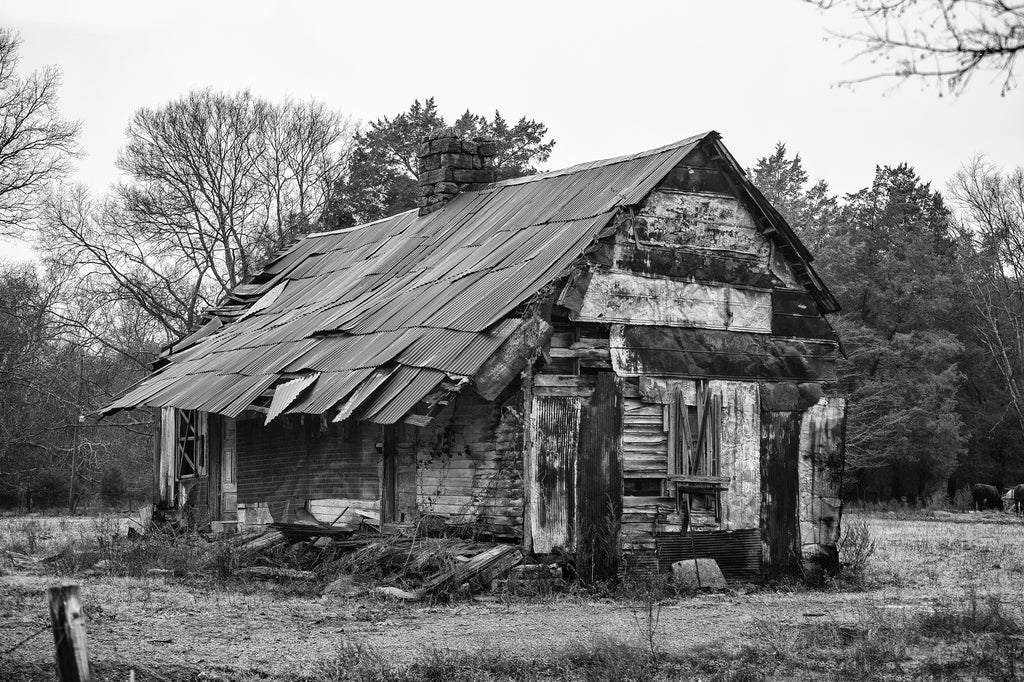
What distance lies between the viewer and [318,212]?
133 ft

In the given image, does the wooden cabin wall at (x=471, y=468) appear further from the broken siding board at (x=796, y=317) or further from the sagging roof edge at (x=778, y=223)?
the sagging roof edge at (x=778, y=223)

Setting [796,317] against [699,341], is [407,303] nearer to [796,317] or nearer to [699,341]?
[699,341]

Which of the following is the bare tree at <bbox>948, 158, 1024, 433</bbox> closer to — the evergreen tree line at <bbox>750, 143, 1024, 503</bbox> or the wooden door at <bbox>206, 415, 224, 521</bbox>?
the evergreen tree line at <bbox>750, 143, 1024, 503</bbox>

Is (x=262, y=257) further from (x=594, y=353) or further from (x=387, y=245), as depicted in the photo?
(x=594, y=353)

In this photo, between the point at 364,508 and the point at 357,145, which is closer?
the point at 364,508

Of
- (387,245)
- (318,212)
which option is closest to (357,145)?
(318,212)

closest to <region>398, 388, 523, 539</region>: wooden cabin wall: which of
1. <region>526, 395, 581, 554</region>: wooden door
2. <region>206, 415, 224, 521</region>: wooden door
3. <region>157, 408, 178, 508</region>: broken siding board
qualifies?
<region>526, 395, 581, 554</region>: wooden door

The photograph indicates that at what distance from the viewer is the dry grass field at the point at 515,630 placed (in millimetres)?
9031

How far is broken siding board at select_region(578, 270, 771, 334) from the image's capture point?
48.4 feet

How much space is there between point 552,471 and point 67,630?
778cm

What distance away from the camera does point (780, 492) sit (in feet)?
51.5

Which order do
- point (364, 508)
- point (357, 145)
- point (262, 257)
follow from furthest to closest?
point (357, 145) < point (262, 257) < point (364, 508)

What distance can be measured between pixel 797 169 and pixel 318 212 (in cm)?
3228

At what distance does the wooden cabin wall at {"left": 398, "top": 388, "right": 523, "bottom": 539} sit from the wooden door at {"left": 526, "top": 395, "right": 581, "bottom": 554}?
213 mm
